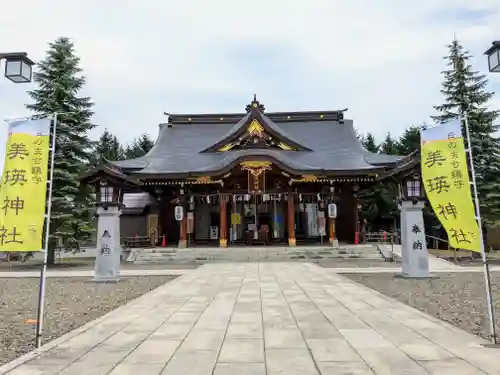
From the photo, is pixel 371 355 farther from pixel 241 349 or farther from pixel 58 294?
pixel 58 294

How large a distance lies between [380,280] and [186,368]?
28.9ft

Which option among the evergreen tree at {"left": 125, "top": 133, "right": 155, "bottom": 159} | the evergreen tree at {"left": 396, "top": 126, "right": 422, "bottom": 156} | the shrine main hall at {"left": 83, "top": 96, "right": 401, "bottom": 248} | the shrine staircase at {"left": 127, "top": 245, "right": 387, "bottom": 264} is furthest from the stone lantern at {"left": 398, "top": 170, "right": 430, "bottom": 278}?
the evergreen tree at {"left": 125, "top": 133, "right": 155, "bottom": 159}

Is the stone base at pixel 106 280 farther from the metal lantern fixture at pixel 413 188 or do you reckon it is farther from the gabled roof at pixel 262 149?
the gabled roof at pixel 262 149

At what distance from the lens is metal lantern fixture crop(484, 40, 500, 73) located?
18.5 ft

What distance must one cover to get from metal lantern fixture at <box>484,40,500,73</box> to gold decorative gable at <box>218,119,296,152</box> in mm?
17330

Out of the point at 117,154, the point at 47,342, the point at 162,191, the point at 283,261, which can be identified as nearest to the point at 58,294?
the point at 47,342

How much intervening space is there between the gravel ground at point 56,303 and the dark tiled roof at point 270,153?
376 inches

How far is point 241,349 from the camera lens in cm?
480

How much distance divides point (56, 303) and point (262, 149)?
15.1m

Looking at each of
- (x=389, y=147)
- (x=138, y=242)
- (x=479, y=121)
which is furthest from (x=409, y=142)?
(x=138, y=242)

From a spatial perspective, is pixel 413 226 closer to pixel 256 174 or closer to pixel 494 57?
pixel 494 57

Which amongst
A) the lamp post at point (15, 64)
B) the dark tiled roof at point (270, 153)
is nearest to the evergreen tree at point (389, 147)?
the dark tiled roof at point (270, 153)

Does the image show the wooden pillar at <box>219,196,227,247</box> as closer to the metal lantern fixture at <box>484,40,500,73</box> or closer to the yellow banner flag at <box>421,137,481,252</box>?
the yellow banner flag at <box>421,137,481,252</box>

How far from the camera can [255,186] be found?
68.7 ft
